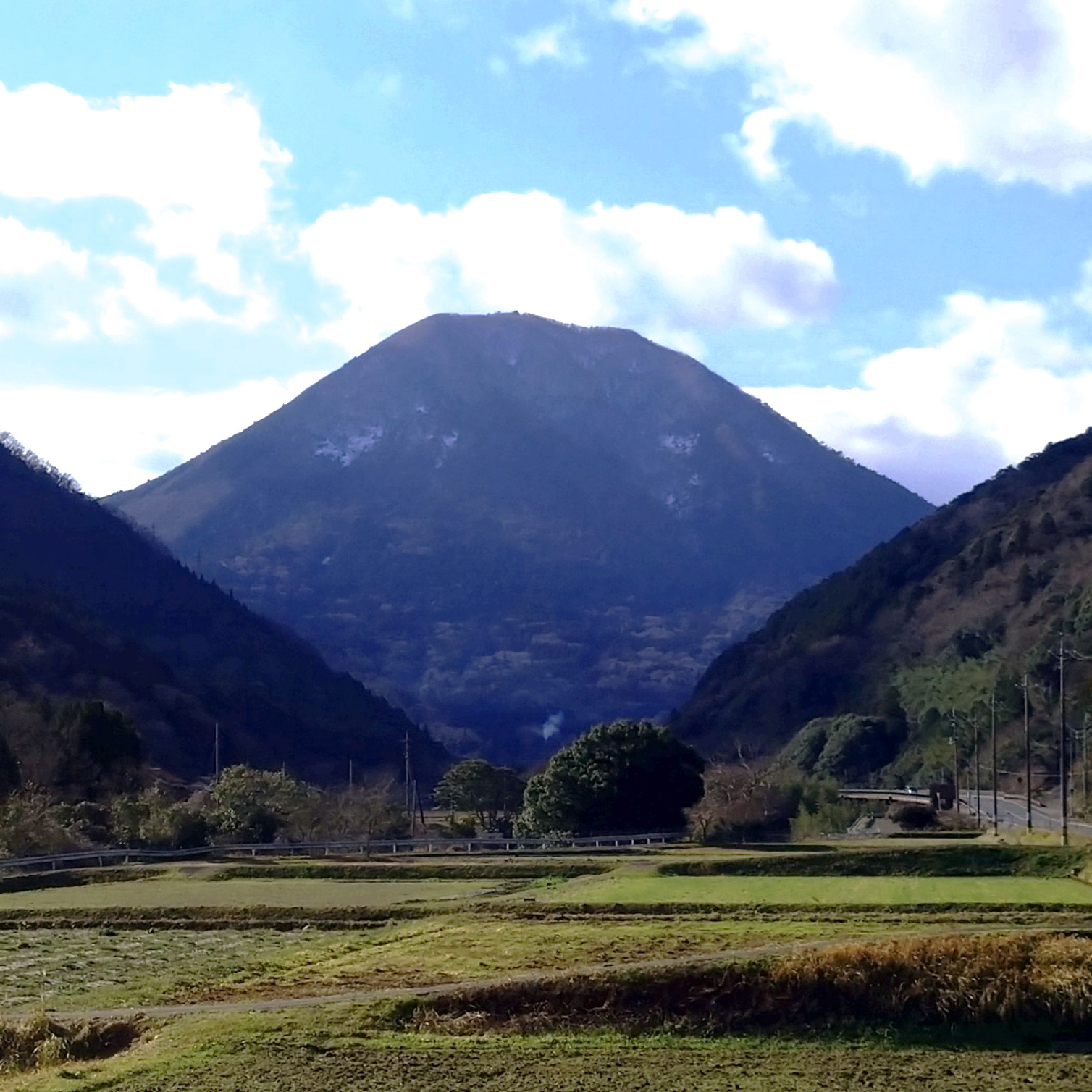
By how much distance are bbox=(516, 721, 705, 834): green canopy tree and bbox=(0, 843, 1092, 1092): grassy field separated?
15746mm

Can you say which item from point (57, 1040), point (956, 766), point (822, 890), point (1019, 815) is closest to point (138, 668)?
point (956, 766)

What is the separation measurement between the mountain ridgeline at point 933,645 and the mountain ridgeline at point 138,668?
32724 mm

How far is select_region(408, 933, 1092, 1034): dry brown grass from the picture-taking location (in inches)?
943

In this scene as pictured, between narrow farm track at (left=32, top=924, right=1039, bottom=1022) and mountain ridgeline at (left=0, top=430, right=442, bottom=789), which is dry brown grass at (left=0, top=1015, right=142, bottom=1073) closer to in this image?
narrow farm track at (left=32, top=924, right=1039, bottom=1022)

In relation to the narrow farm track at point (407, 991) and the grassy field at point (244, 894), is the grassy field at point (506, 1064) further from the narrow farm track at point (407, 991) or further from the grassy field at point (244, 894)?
the grassy field at point (244, 894)

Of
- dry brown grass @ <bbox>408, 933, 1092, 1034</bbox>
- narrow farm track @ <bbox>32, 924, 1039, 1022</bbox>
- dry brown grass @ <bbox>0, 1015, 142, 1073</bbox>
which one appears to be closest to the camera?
dry brown grass @ <bbox>0, 1015, 142, 1073</bbox>

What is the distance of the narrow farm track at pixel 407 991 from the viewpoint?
77.5ft

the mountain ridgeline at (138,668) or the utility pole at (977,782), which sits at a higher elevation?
the mountain ridgeline at (138,668)

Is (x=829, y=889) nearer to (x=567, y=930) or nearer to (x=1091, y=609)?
(x=567, y=930)

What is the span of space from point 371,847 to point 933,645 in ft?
235

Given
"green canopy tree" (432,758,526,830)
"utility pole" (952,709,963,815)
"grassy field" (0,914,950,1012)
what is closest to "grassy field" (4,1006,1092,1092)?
"grassy field" (0,914,950,1012)

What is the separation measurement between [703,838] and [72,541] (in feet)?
397

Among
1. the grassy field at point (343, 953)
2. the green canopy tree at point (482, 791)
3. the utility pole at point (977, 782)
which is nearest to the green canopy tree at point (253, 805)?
the green canopy tree at point (482, 791)

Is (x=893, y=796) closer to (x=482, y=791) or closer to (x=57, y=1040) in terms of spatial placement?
(x=482, y=791)
